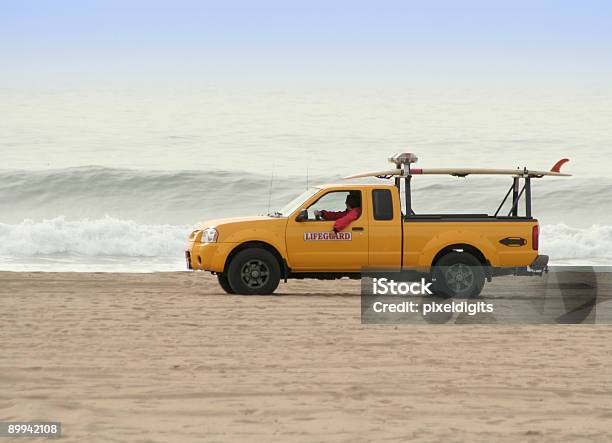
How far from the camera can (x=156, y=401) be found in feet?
29.0

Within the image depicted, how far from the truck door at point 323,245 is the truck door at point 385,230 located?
0.16 m

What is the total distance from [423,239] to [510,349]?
5100mm

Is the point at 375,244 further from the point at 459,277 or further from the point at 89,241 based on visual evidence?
the point at 89,241

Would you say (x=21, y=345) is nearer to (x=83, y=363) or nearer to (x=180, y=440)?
(x=83, y=363)

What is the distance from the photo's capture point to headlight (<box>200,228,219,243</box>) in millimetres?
16766

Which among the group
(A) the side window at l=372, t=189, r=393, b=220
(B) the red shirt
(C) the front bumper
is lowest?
(C) the front bumper

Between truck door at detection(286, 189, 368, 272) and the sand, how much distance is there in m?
1.71

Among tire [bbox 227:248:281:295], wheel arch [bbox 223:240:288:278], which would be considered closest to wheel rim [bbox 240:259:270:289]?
tire [bbox 227:248:281:295]

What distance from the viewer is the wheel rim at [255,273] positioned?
1677cm

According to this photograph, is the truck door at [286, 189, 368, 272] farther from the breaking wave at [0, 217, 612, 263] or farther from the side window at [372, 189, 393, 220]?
the breaking wave at [0, 217, 612, 263]

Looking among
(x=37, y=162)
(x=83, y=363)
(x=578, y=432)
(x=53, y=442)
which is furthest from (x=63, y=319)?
(x=37, y=162)

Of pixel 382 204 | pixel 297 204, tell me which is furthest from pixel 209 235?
pixel 382 204

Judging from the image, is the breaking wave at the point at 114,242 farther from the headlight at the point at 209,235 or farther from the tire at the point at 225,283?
the headlight at the point at 209,235

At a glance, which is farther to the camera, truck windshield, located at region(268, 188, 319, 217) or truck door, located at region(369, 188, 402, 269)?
truck windshield, located at region(268, 188, 319, 217)
